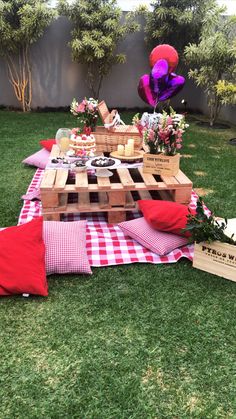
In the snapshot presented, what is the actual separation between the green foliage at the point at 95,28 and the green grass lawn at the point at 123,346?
6.93 meters

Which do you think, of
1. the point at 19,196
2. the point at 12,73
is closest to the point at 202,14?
the point at 12,73

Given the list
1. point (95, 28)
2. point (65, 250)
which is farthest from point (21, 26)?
point (65, 250)

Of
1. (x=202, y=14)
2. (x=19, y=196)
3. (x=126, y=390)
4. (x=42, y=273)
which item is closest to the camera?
(x=126, y=390)

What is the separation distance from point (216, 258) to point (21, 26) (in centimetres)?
740

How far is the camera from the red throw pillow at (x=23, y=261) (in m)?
2.11

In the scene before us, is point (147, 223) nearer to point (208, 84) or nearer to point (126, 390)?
point (126, 390)

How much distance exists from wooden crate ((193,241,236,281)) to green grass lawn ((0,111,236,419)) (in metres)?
0.06

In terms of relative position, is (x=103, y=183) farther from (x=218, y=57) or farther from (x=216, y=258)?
(x=218, y=57)

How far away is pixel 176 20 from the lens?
805 centimetres

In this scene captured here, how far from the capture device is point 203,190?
3.96 metres

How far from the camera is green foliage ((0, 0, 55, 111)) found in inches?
303

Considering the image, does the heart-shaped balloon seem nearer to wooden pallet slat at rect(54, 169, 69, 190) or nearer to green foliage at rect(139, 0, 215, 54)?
green foliage at rect(139, 0, 215, 54)

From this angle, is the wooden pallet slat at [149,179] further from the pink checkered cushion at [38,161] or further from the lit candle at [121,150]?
the pink checkered cushion at [38,161]

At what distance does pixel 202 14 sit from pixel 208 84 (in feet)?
6.65
